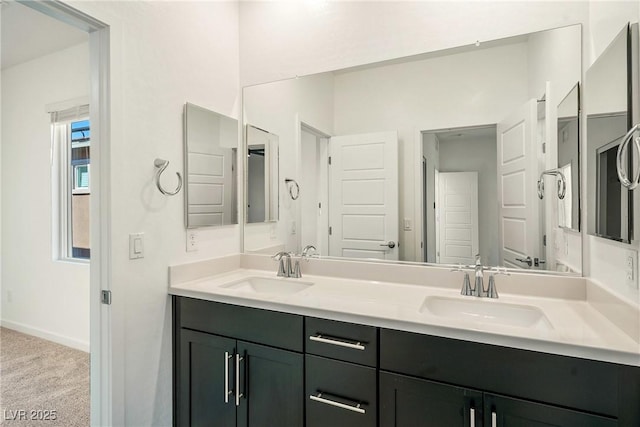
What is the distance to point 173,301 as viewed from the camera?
1.67m

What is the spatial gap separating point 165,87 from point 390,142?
3.92 ft

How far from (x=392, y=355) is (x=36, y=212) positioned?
365 cm

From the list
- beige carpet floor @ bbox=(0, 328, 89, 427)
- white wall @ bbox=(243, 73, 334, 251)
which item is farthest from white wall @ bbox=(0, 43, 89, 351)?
white wall @ bbox=(243, 73, 334, 251)

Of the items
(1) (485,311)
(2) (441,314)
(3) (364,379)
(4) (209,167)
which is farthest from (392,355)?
(4) (209,167)

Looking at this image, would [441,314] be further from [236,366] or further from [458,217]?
[236,366]

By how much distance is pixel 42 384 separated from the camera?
2.34 meters

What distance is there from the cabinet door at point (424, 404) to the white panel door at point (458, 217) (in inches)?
27.1

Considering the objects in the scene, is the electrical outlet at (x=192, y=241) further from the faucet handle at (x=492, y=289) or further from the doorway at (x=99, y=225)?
the faucet handle at (x=492, y=289)

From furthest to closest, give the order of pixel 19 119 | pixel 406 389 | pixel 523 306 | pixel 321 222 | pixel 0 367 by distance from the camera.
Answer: pixel 19 119, pixel 0 367, pixel 321 222, pixel 523 306, pixel 406 389

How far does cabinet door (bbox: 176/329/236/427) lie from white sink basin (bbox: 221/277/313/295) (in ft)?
1.02

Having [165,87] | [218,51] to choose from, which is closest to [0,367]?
[165,87]

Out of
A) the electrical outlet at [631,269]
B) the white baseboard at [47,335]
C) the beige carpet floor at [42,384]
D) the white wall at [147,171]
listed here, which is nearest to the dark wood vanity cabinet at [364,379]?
the white wall at [147,171]

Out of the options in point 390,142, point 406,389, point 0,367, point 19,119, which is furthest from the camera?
point 19,119

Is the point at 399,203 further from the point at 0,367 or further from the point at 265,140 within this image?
the point at 0,367
